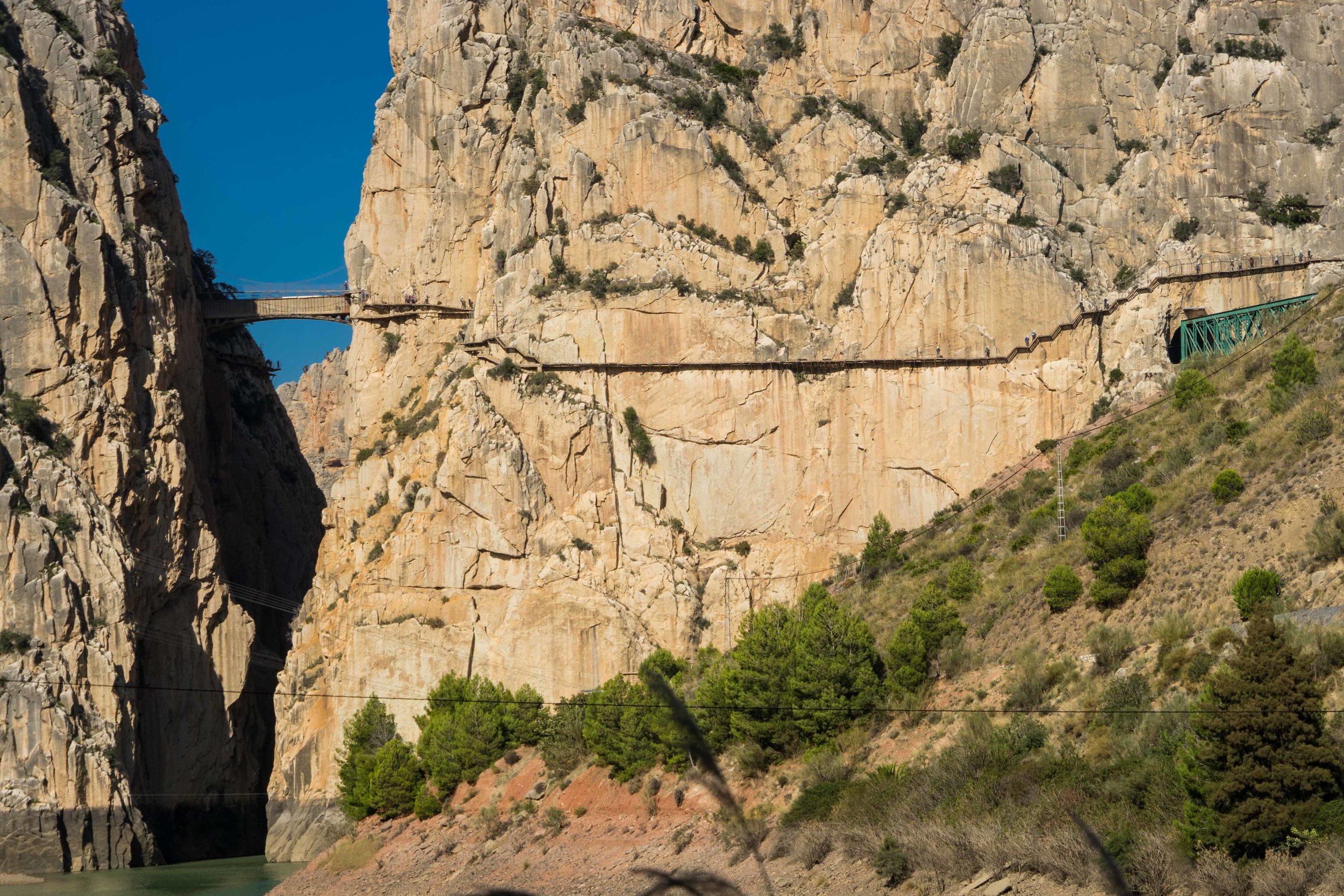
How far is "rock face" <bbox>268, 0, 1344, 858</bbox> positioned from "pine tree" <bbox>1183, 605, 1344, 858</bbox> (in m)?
35.1

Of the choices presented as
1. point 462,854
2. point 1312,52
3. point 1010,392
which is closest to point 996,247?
point 1010,392

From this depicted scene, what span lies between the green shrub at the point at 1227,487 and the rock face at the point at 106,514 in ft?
153

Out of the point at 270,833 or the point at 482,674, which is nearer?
the point at 482,674

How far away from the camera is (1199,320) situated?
62.6m

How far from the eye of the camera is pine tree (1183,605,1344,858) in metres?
27.1

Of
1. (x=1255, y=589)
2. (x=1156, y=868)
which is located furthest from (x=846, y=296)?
(x=1156, y=868)

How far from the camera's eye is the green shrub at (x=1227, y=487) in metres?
41.6

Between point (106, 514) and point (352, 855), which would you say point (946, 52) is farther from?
point (352, 855)

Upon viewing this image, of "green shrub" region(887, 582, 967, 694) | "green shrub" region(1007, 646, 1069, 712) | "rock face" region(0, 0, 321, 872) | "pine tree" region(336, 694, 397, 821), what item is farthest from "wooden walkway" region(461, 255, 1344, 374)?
"green shrub" region(1007, 646, 1069, 712)

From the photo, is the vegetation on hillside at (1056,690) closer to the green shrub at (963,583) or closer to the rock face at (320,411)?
the green shrub at (963,583)

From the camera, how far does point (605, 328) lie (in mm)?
66812

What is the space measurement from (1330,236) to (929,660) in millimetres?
31720

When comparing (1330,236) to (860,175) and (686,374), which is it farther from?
(686,374)

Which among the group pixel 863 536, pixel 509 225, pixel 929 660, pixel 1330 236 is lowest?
pixel 929 660
